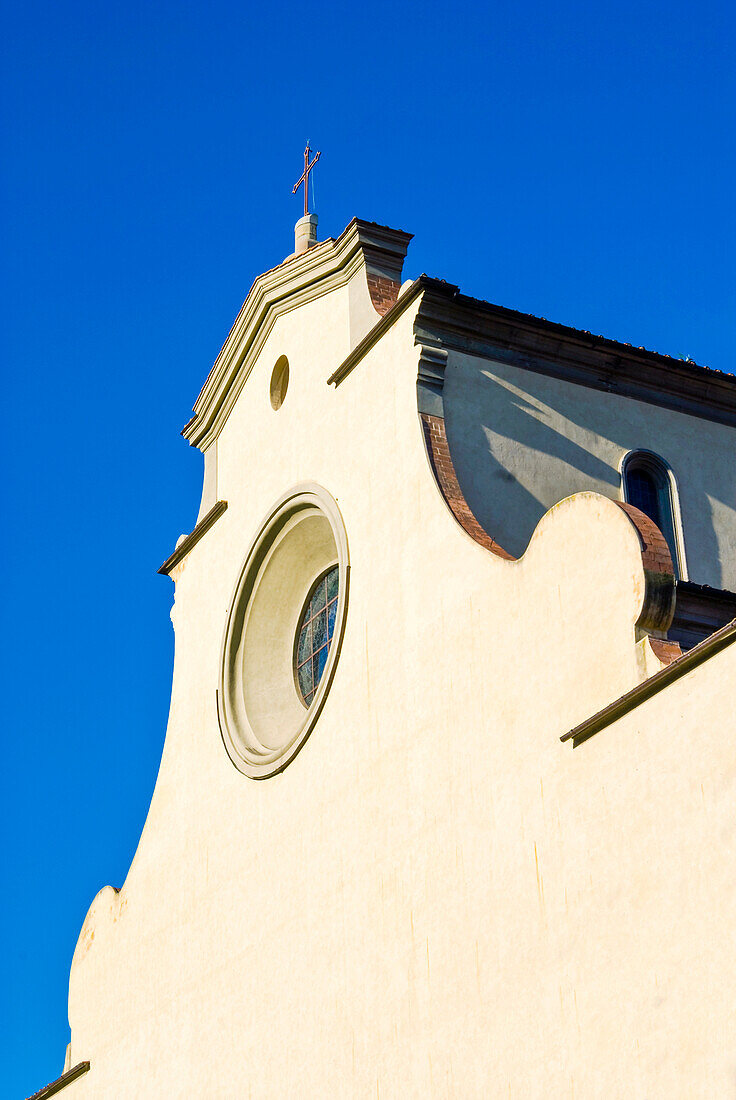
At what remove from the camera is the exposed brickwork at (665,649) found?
920 cm

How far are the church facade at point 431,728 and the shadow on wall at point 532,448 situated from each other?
0.03 metres

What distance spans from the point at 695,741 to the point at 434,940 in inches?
127

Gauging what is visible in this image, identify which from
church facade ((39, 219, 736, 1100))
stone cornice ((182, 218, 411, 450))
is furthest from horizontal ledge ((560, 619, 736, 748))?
stone cornice ((182, 218, 411, 450))

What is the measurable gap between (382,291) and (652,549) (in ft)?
19.8

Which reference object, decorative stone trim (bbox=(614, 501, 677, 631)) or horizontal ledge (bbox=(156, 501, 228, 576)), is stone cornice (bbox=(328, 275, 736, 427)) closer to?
horizontal ledge (bbox=(156, 501, 228, 576))

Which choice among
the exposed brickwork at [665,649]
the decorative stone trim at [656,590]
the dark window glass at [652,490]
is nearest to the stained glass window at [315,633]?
the dark window glass at [652,490]

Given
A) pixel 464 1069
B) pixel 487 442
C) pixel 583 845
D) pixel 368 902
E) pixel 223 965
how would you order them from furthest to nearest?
pixel 223 965
pixel 487 442
pixel 368 902
pixel 464 1069
pixel 583 845

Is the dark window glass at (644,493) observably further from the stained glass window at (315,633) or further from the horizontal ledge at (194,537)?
the horizontal ledge at (194,537)

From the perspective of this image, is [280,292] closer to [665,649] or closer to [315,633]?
[315,633]

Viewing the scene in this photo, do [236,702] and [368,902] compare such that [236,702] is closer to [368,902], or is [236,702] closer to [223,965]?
[223,965]

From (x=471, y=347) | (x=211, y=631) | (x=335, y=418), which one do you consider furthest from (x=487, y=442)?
(x=211, y=631)

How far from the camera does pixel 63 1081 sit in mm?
16938

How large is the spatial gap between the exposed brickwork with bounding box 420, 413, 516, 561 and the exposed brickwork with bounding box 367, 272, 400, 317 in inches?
80.4

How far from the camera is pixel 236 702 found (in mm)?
15992
